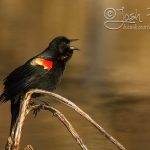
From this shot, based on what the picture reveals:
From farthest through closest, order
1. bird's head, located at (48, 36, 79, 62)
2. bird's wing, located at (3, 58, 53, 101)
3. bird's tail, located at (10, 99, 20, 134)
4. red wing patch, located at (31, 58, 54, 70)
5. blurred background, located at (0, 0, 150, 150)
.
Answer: blurred background, located at (0, 0, 150, 150) < bird's head, located at (48, 36, 79, 62) < red wing patch, located at (31, 58, 54, 70) < bird's wing, located at (3, 58, 53, 101) < bird's tail, located at (10, 99, 20, 134)

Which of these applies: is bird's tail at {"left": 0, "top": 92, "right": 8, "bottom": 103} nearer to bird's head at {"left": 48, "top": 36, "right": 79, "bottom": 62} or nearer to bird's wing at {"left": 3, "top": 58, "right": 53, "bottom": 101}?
bird's wing at {"left": 3, "top": 58, "right": 53, "bottom": 101}

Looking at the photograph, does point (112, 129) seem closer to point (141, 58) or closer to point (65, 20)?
point (141, 58)

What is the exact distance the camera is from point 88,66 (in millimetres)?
11805

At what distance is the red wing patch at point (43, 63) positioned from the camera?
566 centimetres

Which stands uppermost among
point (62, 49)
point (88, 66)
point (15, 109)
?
point (62, 49)

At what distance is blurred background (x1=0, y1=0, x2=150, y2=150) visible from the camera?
25.4 ft

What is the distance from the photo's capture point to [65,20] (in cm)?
1527

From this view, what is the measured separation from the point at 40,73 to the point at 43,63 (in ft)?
0.28

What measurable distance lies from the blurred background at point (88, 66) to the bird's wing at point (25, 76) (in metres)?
1.55
